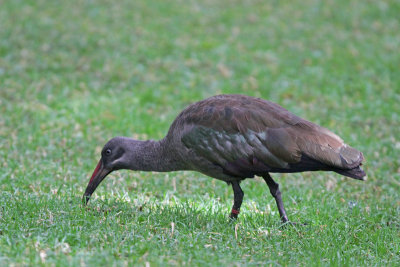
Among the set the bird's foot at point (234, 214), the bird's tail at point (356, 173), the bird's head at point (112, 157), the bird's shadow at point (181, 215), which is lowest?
the bird's shadow at point (181, 215)

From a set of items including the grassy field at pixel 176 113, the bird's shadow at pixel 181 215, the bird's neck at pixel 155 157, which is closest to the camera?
the grassy field at pixel 176 113

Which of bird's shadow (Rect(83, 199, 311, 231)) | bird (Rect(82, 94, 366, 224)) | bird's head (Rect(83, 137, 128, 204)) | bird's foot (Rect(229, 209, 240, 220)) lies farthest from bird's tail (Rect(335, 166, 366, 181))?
bird's head (Rect(83, 137, 128, 204))

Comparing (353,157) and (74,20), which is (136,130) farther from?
(74,20)

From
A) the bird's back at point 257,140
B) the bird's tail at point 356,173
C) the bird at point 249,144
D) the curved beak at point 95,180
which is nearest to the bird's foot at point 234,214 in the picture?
the bird at point 249,144

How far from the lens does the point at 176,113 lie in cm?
1009

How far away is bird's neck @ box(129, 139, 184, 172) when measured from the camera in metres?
6.32

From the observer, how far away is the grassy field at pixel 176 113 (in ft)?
17.0

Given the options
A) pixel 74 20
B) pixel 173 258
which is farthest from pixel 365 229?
pixel 74 20

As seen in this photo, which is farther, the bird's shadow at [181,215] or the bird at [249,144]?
the bird's shadow at [181,215]

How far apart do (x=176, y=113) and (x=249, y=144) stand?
4.52m

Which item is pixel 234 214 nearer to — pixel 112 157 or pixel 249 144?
pixel 249 144

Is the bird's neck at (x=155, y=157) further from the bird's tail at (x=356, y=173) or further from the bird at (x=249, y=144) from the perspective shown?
the bird's tail at (x=356, y=173)

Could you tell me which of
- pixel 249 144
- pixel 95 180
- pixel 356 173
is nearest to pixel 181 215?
pixel 249 144

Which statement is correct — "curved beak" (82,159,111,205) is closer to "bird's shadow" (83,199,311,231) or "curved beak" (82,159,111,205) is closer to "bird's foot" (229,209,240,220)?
"bird's shadow" (83,199,311,231)
